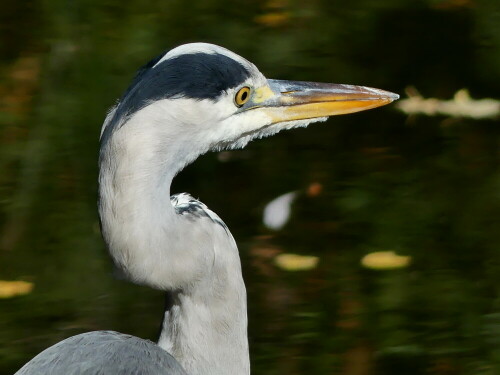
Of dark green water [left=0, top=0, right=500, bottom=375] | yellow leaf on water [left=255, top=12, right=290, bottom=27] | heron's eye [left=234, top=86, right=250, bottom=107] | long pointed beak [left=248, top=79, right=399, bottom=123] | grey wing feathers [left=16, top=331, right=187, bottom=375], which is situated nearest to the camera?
grey wing feathers [left=16, top=331, right=187, bottom=375]

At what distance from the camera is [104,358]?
101 inches

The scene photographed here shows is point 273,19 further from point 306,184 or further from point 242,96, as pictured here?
point 242,96

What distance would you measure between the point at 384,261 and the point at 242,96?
1.25 m

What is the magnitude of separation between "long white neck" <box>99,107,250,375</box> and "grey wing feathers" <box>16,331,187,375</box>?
0.35 ft

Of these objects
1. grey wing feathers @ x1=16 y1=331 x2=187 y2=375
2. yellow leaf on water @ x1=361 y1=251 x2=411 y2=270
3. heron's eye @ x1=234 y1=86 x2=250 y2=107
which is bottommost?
yellow leaf on water @ x1=361 y1=251 x2=411 y2=270

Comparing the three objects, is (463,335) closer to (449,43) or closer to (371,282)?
(371,282)

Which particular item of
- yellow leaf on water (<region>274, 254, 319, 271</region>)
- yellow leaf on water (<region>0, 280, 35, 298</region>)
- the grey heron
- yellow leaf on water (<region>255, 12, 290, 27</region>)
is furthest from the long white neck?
yellow leaf on water (<region>255, 12, 290, 27</region>)

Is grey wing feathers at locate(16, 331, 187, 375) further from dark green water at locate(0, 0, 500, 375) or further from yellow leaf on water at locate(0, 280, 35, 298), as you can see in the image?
yellow leaf on water at locate(0, 280, 35, 298)

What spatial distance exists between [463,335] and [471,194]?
71 centimetres

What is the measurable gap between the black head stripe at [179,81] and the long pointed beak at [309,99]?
0.22 metres

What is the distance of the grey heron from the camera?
2.43 metres

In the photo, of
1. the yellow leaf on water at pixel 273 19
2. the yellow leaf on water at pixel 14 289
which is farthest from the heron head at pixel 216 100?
the yellow leaf on water at pixel 273 19

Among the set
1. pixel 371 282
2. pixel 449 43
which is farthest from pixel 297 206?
pixel 449 43

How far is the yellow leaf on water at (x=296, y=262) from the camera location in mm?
3787
